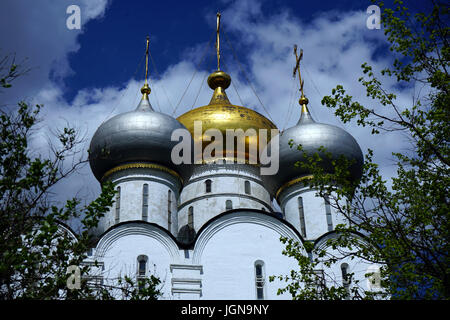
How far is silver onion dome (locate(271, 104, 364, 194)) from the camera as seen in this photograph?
51.4ft

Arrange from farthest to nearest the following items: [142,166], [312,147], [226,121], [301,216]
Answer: [226,121] → [312,147] → [301,216] → [142,166]

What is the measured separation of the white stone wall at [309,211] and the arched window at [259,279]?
2173 mm

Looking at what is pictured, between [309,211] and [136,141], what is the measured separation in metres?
4.68

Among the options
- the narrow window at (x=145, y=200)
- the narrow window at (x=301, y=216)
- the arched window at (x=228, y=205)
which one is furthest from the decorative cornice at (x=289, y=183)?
the narrow window at (x=145, y=200)

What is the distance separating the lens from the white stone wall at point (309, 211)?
1492 cm

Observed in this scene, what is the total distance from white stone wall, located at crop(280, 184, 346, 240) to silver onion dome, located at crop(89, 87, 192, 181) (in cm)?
283

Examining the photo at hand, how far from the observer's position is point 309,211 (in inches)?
603

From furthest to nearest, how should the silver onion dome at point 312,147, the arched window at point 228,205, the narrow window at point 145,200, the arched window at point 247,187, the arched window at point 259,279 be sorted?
the arched window at point 247,187 → the arched window at point 228,205 → the silver onion dome at point 312,147 → the narrow window at point 145,200 → the arched window at point 259,279

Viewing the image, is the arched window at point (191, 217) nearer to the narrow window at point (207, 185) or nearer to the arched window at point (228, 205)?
the narrow window at point (207, 185)

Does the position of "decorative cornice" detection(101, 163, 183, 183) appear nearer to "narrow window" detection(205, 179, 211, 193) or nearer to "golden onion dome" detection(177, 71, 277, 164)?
"narrow window" detection(205, 179, 211, 193)

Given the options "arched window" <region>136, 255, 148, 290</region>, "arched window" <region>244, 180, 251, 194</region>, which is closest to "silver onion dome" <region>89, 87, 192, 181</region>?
"arched window" <region>136, 255, 148, 290</region>

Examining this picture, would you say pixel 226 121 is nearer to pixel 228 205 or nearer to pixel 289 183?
pixel 228 205

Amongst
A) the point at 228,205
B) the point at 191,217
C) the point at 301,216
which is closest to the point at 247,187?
the point at 228,205
